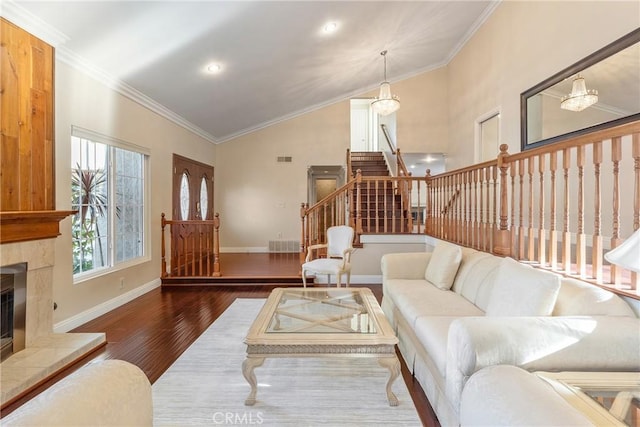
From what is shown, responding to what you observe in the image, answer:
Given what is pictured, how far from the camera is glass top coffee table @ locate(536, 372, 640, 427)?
101 centimetres

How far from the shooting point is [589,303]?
1.66 m

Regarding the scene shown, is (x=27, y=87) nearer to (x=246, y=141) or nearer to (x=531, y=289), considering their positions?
(x=531, y=289)

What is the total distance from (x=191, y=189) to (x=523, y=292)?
19.4ft

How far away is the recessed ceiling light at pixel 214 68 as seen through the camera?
4243 mm

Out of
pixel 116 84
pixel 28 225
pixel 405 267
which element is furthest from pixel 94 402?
pixel 116 84

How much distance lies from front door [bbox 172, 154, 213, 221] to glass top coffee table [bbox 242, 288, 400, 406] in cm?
387

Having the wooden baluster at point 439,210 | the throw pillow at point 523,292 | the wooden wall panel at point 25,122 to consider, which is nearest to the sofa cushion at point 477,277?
the throw pillow at point 523,292

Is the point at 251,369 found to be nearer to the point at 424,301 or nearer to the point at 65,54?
the point at 424,301

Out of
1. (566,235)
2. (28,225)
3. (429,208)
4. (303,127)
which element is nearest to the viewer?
(566,235)

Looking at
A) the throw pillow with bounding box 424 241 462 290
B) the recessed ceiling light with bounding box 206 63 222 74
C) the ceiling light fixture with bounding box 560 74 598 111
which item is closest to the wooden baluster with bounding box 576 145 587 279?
the throw pillow with bounding box 424 241 462 290

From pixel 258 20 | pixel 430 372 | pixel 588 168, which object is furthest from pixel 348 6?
→ pixel 430 372

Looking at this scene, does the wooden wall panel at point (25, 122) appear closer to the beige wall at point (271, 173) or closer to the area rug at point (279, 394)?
the area rug at point (279, 394)

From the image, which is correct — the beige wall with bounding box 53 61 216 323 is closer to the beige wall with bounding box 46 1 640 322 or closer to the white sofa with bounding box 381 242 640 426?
the beige wall with bounding box 46 1 640 322

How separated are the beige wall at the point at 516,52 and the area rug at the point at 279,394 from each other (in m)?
3.81
